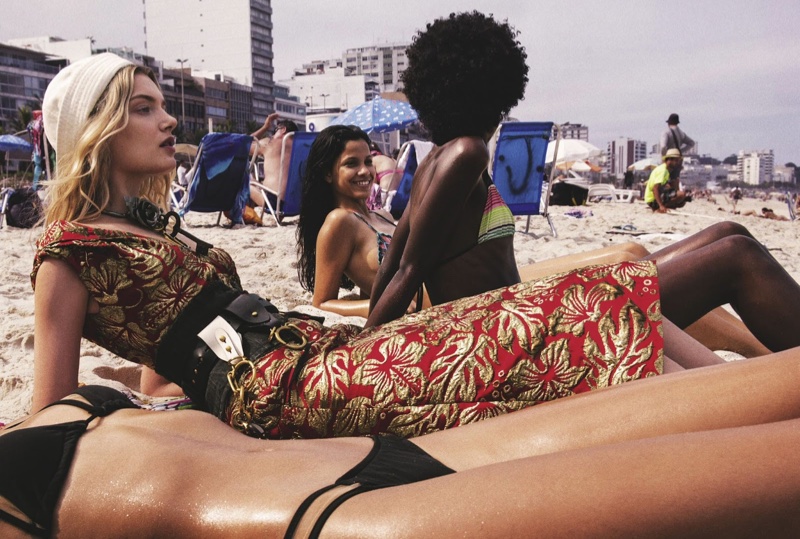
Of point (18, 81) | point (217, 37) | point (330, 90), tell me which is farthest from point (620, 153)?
point (18, 81)

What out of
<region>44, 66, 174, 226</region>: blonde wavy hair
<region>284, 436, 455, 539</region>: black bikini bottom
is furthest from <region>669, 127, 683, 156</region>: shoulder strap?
<region>284, 436, 455, 539</region>: black bikini bottom

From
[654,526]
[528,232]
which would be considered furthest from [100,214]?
[528,232]

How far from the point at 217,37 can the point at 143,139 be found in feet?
385

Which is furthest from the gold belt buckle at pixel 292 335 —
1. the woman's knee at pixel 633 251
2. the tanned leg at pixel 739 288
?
the woman's knee at pixel 633 251

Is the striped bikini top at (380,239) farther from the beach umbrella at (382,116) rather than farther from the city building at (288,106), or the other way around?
the city building at (288,106)

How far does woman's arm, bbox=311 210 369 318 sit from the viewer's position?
3613mm

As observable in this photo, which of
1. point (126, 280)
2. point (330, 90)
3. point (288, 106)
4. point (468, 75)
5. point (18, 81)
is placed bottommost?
point (126, 280)

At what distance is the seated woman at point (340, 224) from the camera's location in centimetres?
364

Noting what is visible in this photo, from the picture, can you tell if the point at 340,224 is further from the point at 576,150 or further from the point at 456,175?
the point at 576,150

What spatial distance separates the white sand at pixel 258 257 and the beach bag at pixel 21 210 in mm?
206

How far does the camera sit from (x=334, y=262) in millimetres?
3688

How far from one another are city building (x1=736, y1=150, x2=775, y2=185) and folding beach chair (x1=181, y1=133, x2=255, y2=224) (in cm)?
15637

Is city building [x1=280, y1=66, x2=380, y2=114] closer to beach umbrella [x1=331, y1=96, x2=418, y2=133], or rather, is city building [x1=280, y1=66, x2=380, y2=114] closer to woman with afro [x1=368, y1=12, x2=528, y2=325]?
beach umbrella [x1=331, y1=96, x2=418, y2=133]

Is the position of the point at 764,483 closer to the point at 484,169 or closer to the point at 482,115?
the point at 484,169
